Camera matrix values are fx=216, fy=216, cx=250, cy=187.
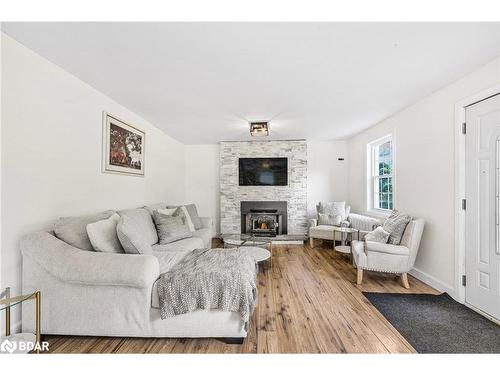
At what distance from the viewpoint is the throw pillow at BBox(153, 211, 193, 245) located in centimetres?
287

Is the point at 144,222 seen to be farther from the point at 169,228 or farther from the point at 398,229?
the point at 398,229

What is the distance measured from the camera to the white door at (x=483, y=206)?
6.40 feet

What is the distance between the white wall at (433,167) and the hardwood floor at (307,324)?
342 millimetres

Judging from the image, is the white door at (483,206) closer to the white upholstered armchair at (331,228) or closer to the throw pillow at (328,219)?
the white upholstered armchair at (331,228)

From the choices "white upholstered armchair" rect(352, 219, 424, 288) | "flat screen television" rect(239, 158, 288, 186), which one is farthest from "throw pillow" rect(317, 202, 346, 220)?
"white upholstered armchair" rect(352, 219, 424, 288)

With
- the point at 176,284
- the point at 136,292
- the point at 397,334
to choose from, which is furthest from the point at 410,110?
the point at 136,292

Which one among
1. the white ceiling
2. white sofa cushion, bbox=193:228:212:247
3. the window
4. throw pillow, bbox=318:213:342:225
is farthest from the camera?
throw pillow, bbox=318:213:342:225

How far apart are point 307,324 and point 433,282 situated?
1.84 metres

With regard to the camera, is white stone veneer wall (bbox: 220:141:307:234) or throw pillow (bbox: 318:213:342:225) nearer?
throw pillow (bbox: 318:213:342:225)

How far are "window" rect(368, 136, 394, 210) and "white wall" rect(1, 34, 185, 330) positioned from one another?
14.4ft

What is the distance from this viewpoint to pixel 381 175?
13.8ft

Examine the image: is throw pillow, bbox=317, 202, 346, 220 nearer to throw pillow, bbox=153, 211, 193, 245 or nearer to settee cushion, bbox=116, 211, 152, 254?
throw pillow, bbox=153, 211, 193, 245

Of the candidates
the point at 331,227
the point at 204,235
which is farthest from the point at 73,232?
the point at 331,227

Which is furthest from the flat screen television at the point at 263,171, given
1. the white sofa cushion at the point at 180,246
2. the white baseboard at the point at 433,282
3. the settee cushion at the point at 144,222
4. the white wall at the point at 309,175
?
the white baseboard at the point at 433,282
